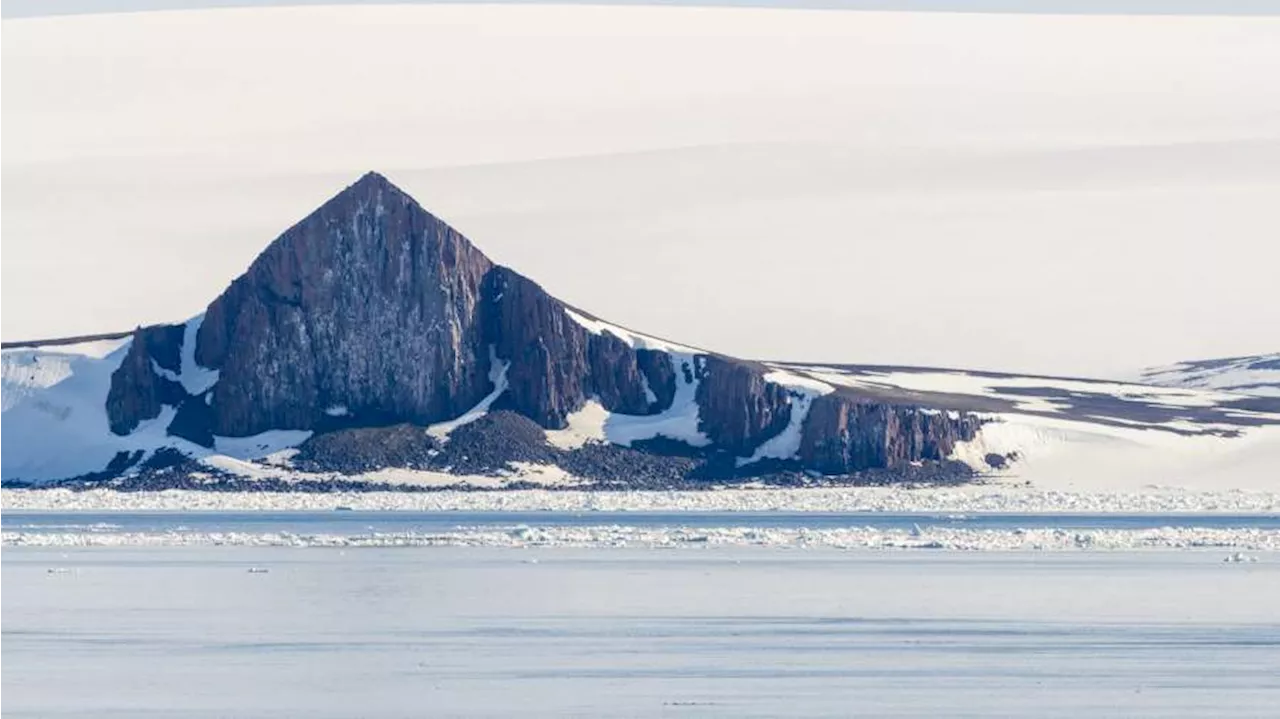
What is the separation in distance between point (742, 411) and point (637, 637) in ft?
190

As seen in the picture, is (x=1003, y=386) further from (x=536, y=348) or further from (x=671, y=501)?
(x=671, y=501)

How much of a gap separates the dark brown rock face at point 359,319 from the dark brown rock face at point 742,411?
307 inches

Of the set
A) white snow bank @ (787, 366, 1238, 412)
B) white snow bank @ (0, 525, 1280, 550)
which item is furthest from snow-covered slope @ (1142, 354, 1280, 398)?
white snow bank @ (0, 525, 1280, 550)

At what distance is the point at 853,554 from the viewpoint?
48.6 metres

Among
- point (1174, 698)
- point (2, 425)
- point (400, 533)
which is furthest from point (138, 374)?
point (1174, 698)

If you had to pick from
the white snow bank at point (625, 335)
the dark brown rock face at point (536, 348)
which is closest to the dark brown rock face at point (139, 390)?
the dark brown rock face at point (536, 348)

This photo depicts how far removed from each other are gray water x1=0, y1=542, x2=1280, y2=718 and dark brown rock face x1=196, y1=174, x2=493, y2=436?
142 ft

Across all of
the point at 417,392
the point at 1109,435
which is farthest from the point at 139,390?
the point at 1109,435

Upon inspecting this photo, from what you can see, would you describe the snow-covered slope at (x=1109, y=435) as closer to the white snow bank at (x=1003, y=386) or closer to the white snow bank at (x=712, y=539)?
the white snow bank at (x=1003, y=386)

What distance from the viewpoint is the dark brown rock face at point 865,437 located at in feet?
288

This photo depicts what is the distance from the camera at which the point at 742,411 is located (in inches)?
3524

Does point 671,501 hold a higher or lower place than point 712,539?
higher

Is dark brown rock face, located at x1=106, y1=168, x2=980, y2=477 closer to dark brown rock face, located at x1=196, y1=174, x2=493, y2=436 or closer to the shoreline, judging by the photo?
dark brown rock face, located at x1=196, y1=174, x2=493, y2=436

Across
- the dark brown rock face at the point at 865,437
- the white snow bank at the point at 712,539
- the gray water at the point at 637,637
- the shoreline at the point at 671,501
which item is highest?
the dark brown rock face at the point at 865,437
